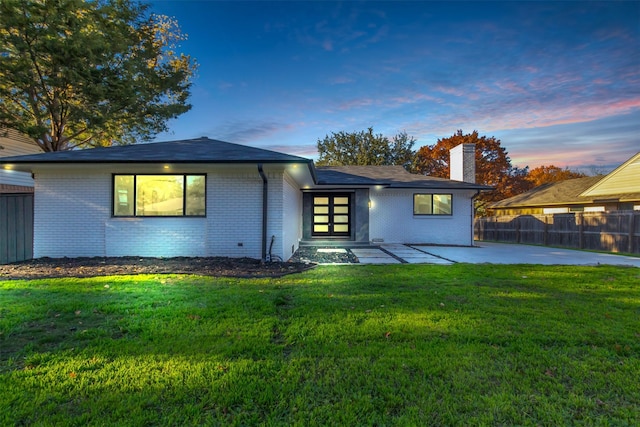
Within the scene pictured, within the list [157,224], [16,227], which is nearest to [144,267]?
[157,224]

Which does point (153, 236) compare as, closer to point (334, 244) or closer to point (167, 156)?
point (167, 156)

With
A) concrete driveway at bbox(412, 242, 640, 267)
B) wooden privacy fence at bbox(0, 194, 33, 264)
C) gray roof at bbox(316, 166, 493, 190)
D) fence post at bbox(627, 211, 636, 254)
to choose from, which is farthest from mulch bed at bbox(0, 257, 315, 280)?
fence post at bbox(627, 211, 636, 254)

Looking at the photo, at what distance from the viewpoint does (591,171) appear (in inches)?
1735

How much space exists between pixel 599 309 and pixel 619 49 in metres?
11.6

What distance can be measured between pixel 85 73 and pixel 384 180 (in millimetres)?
12824

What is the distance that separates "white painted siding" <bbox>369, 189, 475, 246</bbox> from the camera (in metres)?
14.3

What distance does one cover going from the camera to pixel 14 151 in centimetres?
1398

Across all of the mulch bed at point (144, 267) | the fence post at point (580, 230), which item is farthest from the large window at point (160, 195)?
the fence post at point (580, 230)

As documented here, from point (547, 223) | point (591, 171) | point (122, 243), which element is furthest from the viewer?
point (591, 171)

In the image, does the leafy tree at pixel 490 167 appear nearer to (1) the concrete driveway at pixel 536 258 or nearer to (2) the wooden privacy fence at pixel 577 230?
(2) the wooden privacy fence at pixel 577 230

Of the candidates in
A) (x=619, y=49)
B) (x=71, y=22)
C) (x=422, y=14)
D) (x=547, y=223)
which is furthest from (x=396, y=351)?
(x=547, y=223)

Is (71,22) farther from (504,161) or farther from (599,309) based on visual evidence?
(504,161)

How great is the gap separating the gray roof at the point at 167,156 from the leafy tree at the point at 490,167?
26.1m

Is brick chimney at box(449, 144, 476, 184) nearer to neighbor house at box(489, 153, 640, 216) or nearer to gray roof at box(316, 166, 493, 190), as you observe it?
gray roof at box(316, 166, 493, 190)
